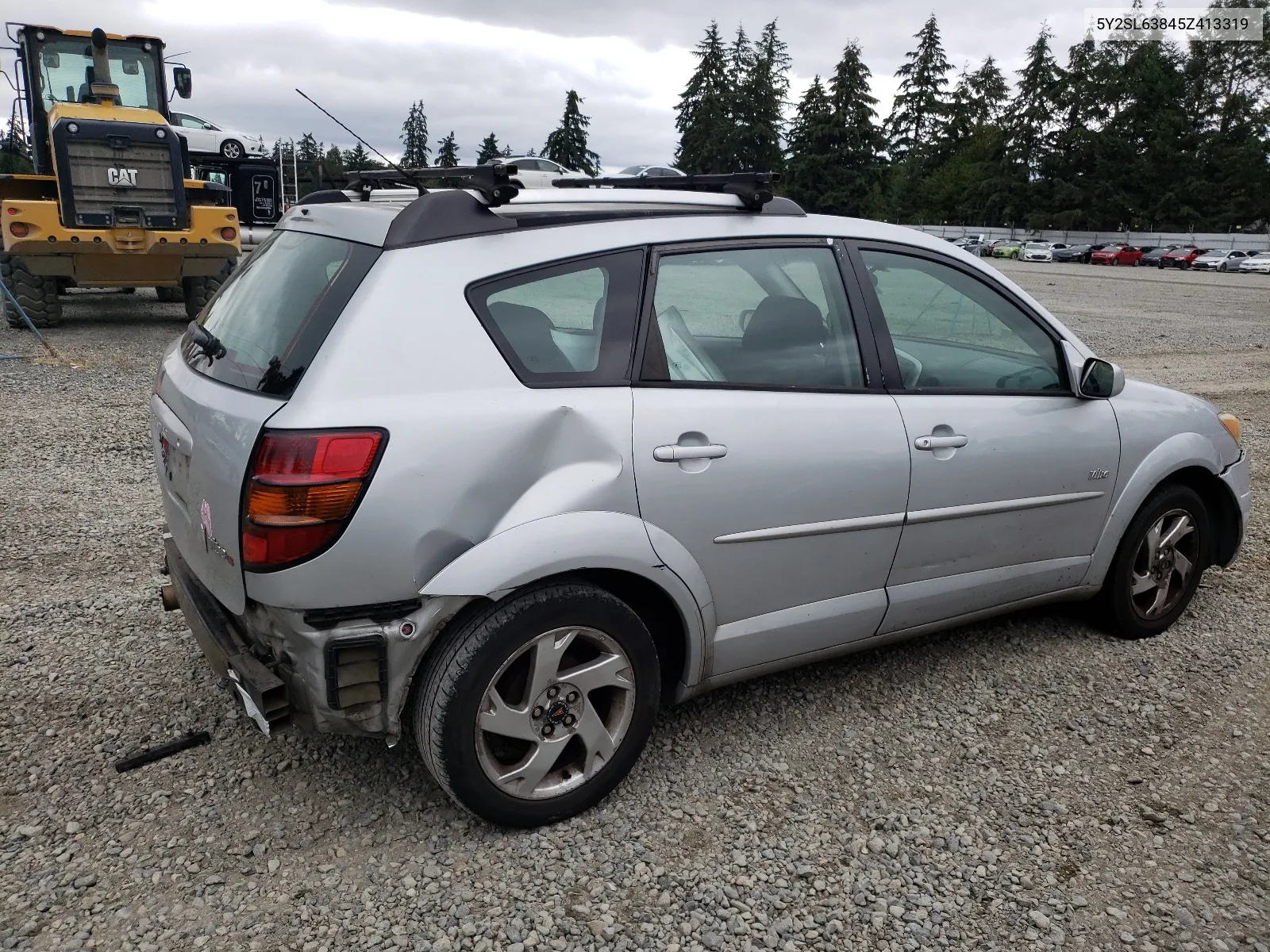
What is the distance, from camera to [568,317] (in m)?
2.90

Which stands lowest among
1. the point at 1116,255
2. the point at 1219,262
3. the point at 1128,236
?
the point at 1116,255

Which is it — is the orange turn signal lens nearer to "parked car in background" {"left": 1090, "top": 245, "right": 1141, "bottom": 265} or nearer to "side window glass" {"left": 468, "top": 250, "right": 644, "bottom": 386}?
"side window glass" {"left": 468, "top": 250, "right": 644, "bottom": 386}

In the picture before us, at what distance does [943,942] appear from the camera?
2.55 meters

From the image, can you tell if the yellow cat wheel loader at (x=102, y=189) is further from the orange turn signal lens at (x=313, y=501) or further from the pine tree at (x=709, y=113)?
the pine tree at (x=709, y=113)

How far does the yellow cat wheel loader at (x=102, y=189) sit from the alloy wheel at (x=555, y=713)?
1093 centimetres

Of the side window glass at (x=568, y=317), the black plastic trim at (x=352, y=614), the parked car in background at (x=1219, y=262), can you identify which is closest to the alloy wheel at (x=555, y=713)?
the black plastic trim at (x=352, y=614)

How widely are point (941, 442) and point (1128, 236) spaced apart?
74.5 meters

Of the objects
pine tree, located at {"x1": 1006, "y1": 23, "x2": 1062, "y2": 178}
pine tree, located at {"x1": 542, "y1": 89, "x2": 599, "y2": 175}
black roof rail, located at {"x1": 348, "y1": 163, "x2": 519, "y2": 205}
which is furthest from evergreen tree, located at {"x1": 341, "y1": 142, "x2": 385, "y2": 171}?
pine tree, located at {"x1": 1006, "y1": 23, "x2": 1062, "y2": 178}

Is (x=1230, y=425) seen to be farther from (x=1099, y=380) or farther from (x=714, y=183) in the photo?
(x=714, y=183)

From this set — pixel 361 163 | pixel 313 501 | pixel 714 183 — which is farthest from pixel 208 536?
pixel 361 163

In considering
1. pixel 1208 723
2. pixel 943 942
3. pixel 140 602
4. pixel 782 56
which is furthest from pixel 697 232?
pixel 782 56

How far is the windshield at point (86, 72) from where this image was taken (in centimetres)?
1268

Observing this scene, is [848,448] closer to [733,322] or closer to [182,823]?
[733,322]

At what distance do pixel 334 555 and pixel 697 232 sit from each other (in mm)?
1500
